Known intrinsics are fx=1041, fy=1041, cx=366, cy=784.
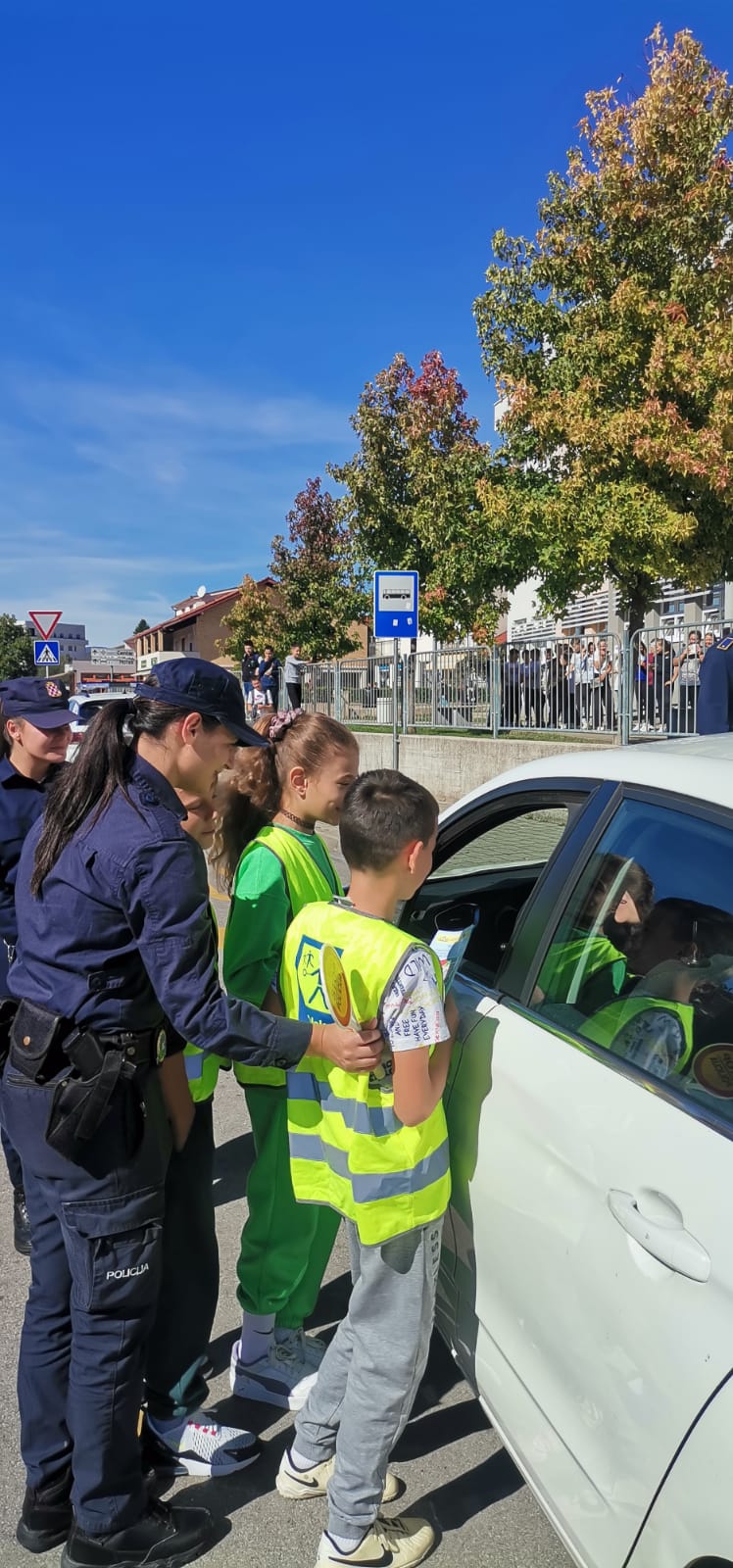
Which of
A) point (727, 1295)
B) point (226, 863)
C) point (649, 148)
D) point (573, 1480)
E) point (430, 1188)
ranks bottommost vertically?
point (573, 1480)

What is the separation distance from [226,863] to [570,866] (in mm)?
1008

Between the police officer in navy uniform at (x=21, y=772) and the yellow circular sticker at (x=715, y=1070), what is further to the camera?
the police officer in navy uniform at (x=21, y=772)

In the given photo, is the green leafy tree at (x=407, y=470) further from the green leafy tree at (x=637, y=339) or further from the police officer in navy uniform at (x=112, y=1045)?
the police officer in navy uniform at (x=112, y=1045)

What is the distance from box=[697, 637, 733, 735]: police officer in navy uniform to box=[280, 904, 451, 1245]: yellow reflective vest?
4375 mm

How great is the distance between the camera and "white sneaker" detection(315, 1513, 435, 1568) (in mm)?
2033

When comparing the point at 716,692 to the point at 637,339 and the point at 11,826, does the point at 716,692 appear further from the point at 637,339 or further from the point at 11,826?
the point at 637,339

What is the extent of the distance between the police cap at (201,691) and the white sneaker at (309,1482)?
1.61 metres

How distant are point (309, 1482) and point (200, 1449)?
0.97ft

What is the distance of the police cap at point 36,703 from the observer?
3.36 metres

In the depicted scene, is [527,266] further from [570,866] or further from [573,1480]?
[573,1480]

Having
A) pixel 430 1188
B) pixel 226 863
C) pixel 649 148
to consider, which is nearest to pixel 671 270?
pixel 649 148

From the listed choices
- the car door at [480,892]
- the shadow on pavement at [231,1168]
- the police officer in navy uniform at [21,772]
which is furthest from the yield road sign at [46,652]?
the car door at [480,892]

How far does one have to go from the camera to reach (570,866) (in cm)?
225

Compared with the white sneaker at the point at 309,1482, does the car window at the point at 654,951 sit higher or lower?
higher
